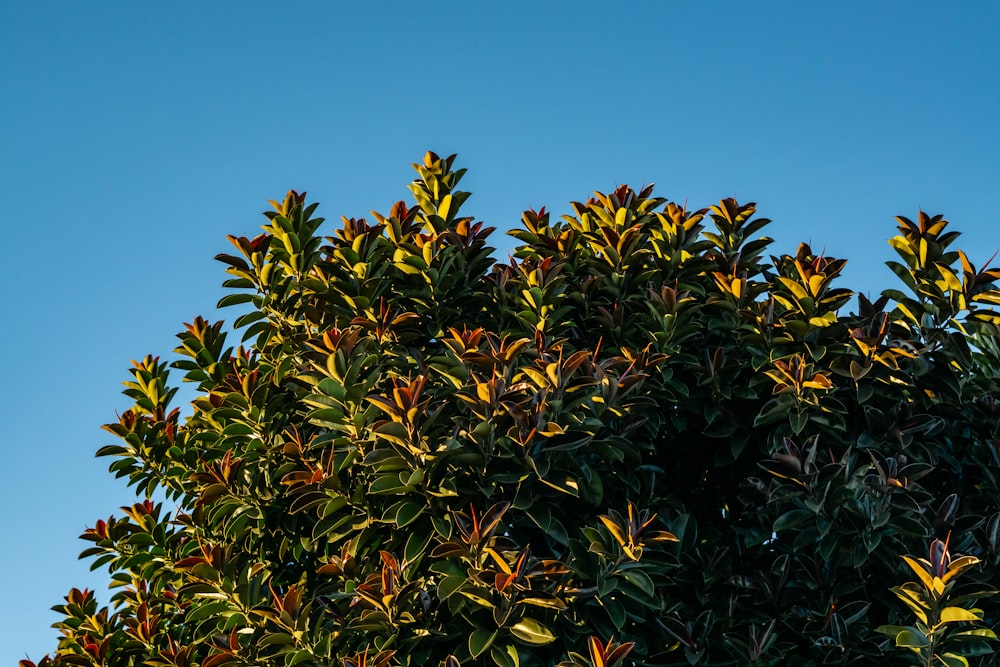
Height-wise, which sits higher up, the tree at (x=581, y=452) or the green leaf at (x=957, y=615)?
the tree at (x=581, y=452)

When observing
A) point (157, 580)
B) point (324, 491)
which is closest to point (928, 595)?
point (324, 491)

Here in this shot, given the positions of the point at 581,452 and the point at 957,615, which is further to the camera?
the point at 581,452

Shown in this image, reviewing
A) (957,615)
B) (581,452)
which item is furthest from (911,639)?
(581,452)

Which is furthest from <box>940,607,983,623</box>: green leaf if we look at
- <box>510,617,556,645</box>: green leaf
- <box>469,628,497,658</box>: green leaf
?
<box>469,628,497,658</box>: green leaf

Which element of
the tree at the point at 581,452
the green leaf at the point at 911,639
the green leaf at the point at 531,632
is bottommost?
the green leaf at the point at 911,639

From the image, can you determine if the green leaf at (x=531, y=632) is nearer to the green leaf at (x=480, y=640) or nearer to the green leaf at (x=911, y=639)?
the green leaf at (x=480, y=640)

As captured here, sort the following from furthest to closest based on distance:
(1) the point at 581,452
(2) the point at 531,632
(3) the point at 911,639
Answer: (1) the point at 581,452 < (3) the point at 911,639 < (2) the point at 531,632

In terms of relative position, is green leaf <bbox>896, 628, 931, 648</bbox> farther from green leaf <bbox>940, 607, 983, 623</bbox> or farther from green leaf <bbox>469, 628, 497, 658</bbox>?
green leaf <bbox>469, 628, 497, 658</bbox>

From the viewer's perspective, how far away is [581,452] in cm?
643

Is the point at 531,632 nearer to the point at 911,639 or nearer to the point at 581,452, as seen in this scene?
the point at 581,452

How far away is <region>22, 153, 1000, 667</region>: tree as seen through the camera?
19.8 ft

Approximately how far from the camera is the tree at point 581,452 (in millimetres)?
6035

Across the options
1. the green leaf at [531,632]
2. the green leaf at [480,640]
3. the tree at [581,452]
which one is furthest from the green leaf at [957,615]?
the green leaf at [480,640]

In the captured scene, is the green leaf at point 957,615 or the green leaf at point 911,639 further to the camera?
the green leaf at point 911,639
